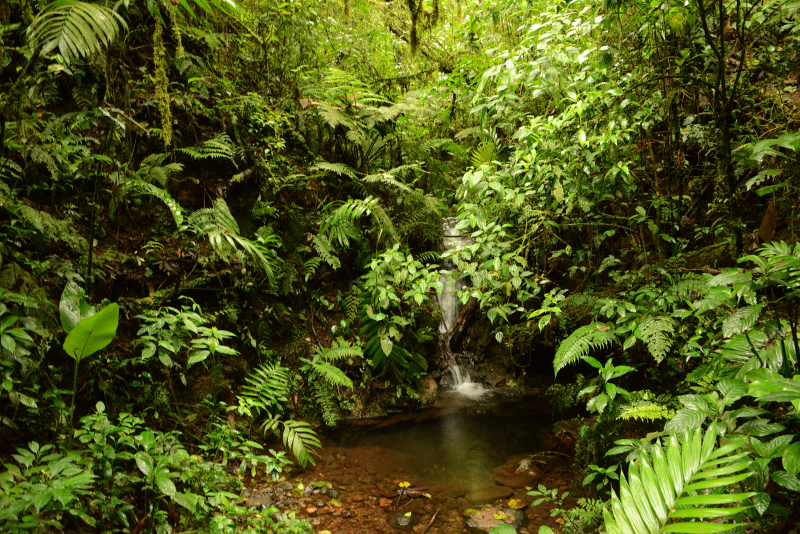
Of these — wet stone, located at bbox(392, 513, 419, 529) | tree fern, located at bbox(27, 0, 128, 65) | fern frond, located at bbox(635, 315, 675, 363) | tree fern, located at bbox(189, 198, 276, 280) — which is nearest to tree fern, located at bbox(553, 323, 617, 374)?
fern frond, located at bbox(635, 315, 675, 363)

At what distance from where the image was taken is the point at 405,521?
123 inches

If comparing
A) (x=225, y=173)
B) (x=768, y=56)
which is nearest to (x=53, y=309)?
(x=225, y=173)

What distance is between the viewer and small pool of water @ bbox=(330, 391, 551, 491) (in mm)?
3896

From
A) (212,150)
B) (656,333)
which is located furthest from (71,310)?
(656,333)

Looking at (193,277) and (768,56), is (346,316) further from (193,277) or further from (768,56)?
(768,56)

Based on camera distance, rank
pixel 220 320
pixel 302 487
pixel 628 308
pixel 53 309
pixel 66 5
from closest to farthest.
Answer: pixel 66 5 → pixel 53 309 → pixel 628 308 → pixel 302 487 → pixel 220 320

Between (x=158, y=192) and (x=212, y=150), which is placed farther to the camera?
(x=212, y=150)

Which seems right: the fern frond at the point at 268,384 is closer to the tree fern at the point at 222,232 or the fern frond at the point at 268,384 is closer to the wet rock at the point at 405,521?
the tree fern at the point at 222,232

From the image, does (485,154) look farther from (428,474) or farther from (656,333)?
(428,474)

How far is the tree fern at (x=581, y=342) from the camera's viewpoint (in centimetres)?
295

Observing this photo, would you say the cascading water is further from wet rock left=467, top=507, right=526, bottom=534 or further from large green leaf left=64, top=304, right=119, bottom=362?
large green leaf left=64, top=304, right=119, bottom=362

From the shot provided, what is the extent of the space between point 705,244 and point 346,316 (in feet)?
12.4

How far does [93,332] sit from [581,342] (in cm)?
302

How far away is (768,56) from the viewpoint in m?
3.57
